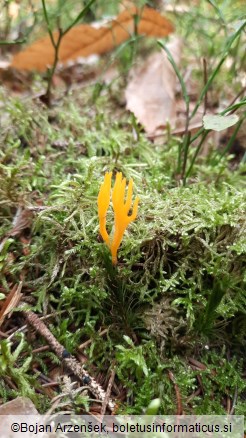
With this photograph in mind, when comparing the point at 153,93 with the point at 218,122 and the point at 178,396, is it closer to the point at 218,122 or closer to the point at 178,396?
the point at 218,122

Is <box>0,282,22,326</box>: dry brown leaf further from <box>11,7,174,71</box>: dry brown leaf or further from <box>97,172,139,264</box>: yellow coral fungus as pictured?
<box>11,7,174,71</box>: dry brown leaf

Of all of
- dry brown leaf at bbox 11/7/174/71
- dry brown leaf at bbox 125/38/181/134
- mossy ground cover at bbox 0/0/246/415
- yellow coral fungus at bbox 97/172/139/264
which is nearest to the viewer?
yellow coral fungus at bbox 97/172/139/264

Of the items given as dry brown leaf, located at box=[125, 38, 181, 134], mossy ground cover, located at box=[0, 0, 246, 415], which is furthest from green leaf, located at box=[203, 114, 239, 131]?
dry brown leaf, located at box=[125, 38, 181, 134]

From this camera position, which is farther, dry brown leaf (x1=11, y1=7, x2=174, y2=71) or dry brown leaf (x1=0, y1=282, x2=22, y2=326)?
dry brown leaf (x1=11, y1=7, x2=174, y2=71)

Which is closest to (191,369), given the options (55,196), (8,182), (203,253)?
(203,253)

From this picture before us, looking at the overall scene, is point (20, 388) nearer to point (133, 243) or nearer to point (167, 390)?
point (167, 390)

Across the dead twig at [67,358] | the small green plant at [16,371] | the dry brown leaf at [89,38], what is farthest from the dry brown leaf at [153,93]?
the small green plant at [16,371]

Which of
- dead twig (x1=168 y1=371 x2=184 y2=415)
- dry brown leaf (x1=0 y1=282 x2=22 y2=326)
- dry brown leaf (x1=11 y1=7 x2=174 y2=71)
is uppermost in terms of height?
dry brown leaf (x1=11 y1=7 x2=174 y2=71)
